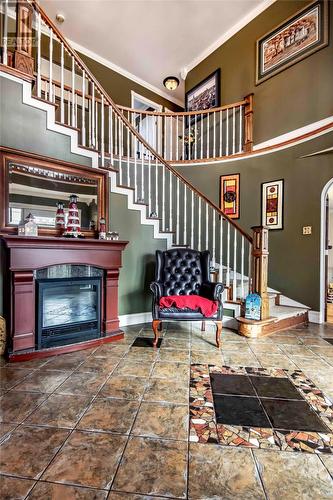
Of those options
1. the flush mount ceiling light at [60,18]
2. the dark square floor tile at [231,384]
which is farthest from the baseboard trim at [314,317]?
the flush mount ceiling light at [60,18]

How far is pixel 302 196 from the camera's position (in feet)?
13.5

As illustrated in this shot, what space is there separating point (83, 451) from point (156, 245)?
285 centimetres

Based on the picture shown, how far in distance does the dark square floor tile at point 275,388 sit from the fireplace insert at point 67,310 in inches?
72.8

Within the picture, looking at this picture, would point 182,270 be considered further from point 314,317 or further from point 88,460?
point 88,460

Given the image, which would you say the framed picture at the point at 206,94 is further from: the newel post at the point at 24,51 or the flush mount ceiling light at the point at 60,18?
the newel post at the point at 24,51

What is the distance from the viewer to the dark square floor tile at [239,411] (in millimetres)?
1635

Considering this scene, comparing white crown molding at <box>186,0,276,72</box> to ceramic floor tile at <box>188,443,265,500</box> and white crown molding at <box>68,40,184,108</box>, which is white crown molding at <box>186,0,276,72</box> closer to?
white crown molding at <box>68,40,184,108</box>

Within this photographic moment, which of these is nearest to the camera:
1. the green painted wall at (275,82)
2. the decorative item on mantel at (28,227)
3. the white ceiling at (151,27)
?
the decorative item on mantel at (28,227)

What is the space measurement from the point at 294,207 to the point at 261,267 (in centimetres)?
147

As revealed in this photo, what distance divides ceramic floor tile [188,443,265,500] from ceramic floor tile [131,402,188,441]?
0.48 feet

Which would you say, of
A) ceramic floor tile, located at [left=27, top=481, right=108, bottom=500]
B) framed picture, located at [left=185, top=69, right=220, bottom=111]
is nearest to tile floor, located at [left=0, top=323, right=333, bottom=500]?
ceramic floor tile, located at [left=27, top=481, right=108, bottom=500]

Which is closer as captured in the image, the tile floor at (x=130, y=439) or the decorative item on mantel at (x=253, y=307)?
the tile floor at (x=130, y=439)

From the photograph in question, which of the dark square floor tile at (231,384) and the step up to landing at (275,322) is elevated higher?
the step up to landing at (275,322)

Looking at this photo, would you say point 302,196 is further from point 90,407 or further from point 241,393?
point 90,407
